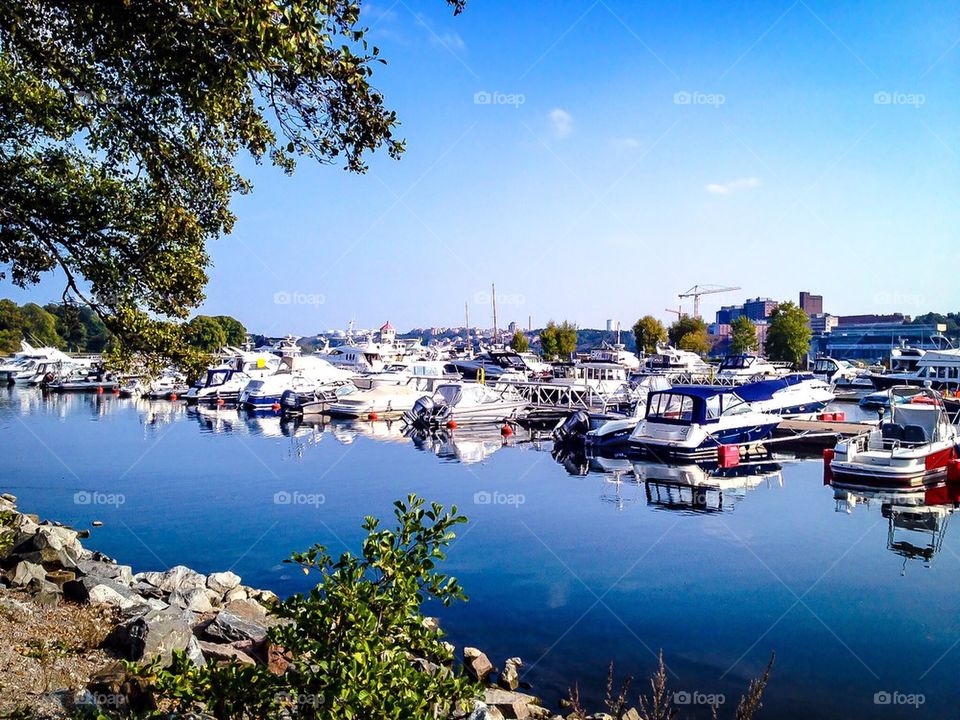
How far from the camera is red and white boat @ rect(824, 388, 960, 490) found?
76.5ft

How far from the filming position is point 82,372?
72.5 metres

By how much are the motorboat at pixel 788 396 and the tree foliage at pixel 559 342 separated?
64.4 metres

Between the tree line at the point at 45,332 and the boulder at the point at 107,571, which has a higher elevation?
the tree line at the point at 45,332

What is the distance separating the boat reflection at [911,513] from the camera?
18.1 m

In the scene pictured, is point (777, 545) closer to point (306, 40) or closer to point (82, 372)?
point (306, 40)

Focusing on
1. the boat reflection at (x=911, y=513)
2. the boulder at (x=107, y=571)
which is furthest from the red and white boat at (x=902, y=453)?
the boulder at (x=107, y=571)

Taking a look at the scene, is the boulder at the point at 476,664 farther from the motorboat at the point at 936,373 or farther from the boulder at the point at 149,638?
the motorboat at the point at 936,373

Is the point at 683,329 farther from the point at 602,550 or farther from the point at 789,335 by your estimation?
the point at 602,550

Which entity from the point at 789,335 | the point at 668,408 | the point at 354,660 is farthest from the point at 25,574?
the point at 789,335

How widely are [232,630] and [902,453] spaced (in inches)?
839

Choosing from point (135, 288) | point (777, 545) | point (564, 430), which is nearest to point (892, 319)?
point (564, 430)

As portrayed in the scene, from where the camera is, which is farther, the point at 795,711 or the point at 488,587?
the point at 488,587

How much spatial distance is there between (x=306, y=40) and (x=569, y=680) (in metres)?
9.35

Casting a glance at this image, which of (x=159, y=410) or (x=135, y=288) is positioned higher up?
(x=135, y=288)
